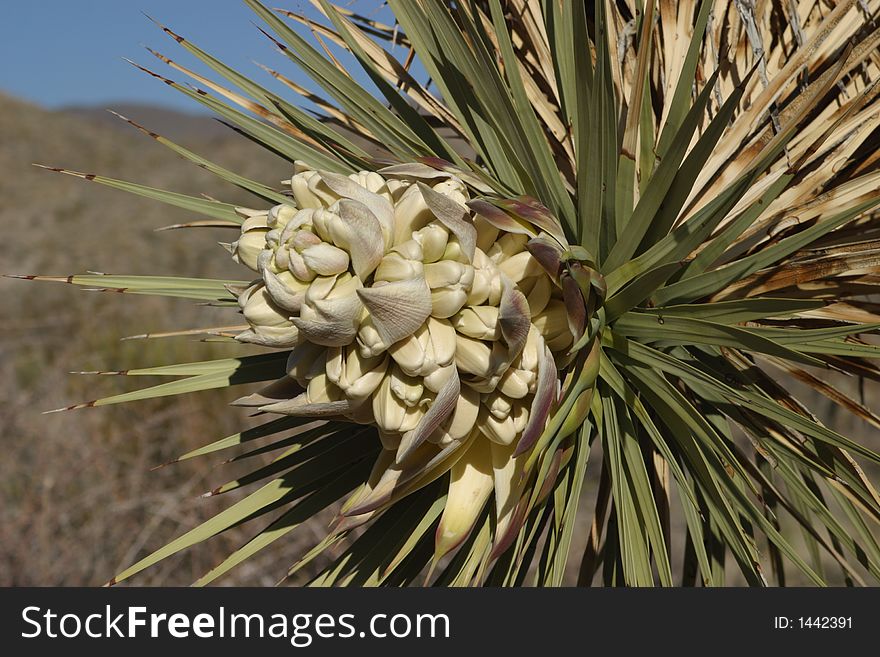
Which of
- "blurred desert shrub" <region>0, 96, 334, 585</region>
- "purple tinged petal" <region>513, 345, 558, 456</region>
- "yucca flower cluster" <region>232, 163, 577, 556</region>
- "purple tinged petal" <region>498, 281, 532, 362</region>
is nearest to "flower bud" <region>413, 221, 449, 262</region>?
"yucca flower cluster" <region>232, 163, 577, 556</region>

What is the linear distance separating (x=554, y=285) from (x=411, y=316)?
27cm

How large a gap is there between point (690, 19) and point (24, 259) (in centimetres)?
1295

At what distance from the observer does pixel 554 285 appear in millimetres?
1140

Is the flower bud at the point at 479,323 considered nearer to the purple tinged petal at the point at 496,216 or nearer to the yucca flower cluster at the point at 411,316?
the yucca flower cluster at the point at 411,316

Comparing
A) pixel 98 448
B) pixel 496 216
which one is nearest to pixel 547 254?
pixel 496 216

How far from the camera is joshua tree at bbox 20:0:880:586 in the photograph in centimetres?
103

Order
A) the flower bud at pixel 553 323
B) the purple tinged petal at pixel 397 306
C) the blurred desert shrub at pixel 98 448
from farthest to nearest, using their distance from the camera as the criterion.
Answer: the blurred desert shrub at pixel 98 448 → the flower bud at pixel 553 323 → the purple tinged petal at pixel 397 306

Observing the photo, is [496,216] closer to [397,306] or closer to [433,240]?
[433,240]

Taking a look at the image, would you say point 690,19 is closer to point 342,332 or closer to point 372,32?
point 372,32

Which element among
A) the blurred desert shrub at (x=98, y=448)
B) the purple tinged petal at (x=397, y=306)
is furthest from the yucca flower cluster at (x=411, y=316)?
the blurred desert shrub at (x=98, y=448)

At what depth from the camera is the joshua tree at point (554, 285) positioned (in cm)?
103

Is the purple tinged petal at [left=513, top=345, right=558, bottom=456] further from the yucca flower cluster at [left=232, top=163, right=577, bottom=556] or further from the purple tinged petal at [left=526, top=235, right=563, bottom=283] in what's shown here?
the purple tinged petal at [left=526, top=235, right=563, bottom=283]

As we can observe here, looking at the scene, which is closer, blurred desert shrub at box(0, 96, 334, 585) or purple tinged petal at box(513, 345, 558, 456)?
purple tinged petal at box(513, 345, 558, 456)
